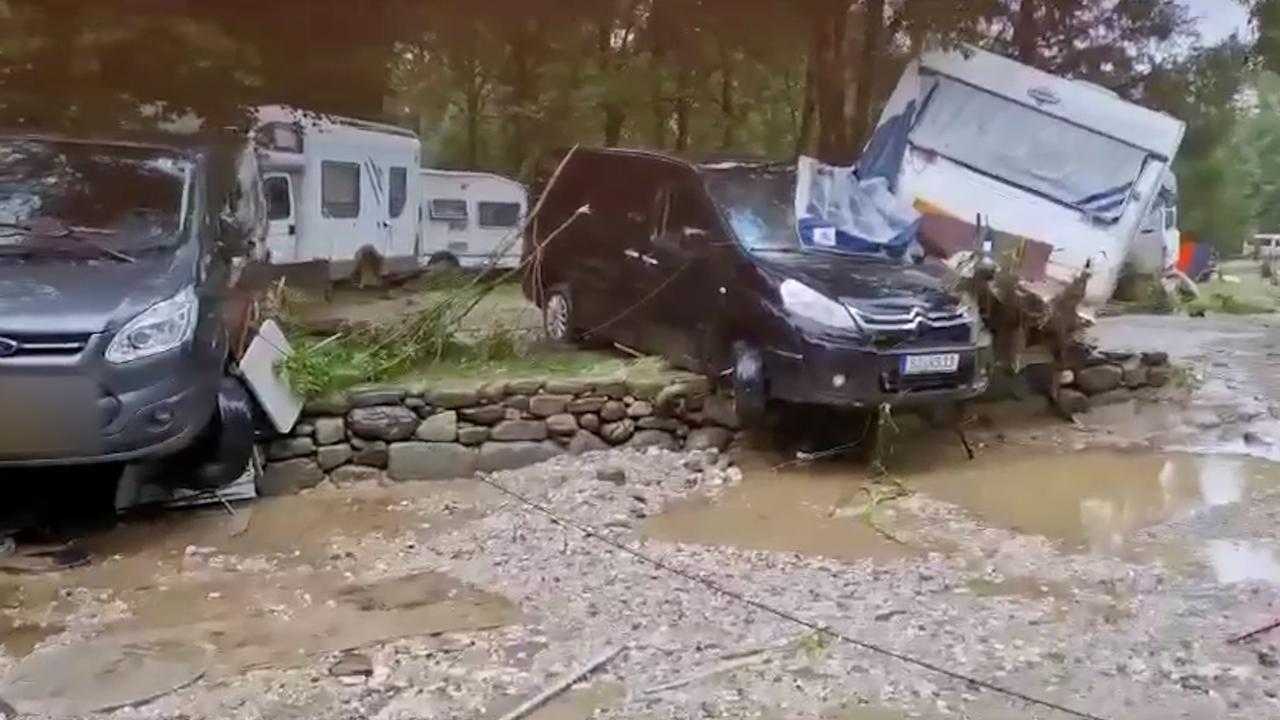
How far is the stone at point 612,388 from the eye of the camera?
23.3ft

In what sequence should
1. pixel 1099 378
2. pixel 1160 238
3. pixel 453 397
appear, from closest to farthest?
pixel 453 397, pixel 1099 378, pixel 1160 238

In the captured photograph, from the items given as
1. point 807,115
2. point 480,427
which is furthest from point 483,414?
point 807,115

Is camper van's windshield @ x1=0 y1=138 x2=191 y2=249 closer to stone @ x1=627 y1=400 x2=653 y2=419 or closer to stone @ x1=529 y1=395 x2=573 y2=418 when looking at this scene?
stone @ x1=529 y1=395 x2=573 y2=418

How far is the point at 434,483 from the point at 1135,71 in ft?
26.7

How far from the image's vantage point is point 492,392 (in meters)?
6.89

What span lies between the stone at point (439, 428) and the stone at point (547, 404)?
465mm

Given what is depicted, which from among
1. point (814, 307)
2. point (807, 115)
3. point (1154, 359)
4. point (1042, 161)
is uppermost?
point (807, 115)

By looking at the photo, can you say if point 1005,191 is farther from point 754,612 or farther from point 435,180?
point 754,612

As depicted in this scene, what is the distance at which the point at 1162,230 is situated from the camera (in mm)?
12070

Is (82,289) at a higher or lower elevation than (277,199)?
lower

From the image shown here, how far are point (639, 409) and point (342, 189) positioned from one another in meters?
4.49

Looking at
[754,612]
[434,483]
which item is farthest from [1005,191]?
[754,612]

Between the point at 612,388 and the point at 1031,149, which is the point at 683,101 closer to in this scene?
the point at 1031,149

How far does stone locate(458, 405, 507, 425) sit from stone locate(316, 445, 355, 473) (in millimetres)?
658
